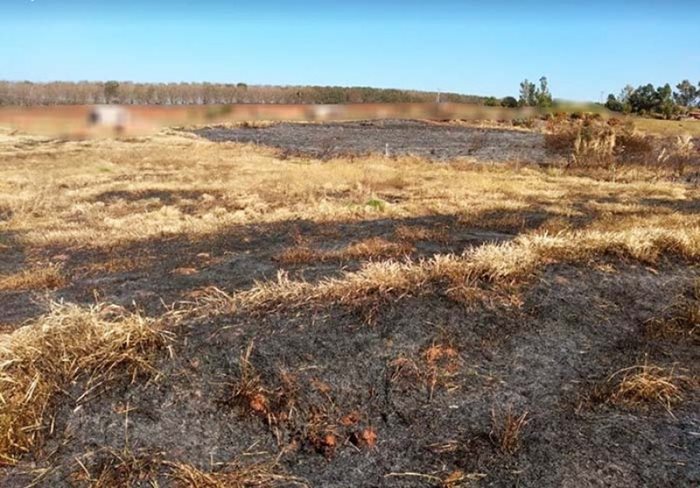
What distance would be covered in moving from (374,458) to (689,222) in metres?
8.36

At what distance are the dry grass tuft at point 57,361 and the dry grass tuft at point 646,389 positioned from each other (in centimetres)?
275

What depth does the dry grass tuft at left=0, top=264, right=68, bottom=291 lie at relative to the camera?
6602mm

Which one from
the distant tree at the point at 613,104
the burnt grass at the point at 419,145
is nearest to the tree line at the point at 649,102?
the distant tree at the point at 613,104

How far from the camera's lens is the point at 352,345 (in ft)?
→ 12.2

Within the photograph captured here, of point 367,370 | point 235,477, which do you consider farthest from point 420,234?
point 235,477

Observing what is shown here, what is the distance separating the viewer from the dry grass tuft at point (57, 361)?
2.85 meters

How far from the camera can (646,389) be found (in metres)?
3.31

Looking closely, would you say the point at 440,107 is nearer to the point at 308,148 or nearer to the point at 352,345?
the point at 308,148

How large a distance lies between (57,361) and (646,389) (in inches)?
135

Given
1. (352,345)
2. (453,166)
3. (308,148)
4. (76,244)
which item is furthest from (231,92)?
(352,345)

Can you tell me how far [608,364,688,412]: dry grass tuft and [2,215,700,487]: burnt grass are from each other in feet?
0.21

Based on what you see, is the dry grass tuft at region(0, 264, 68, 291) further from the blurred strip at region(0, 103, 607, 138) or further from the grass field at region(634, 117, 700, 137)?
the grass field at region(634, 117, 700, 137)

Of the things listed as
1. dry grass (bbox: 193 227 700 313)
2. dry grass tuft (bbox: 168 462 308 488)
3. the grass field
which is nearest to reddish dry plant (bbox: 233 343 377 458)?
dry grass tuft (bbox: 168 462 308 488)

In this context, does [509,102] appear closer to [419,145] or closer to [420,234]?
[419,145]
